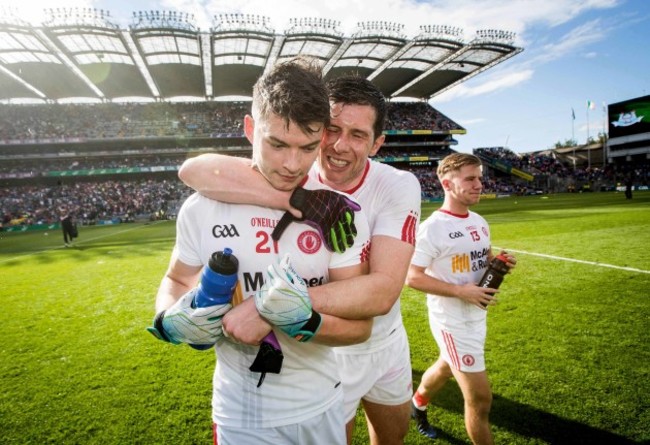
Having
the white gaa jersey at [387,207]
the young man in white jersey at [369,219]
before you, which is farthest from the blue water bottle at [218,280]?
the white gaa jersey at [387,207]

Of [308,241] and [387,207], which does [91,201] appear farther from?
[308,241]

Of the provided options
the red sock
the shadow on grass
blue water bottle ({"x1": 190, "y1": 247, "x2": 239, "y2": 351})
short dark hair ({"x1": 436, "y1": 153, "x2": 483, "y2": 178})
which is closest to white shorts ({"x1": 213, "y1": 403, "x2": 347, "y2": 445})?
blue water bottle ({"x1": 190, "y1": 247, "x2": 239, "y2": 351})

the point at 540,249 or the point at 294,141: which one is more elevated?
the point at 294,141

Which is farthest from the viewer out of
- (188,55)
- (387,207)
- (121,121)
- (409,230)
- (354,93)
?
(121,121)

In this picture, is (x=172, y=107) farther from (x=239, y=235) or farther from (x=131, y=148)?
(x=239, y=235)

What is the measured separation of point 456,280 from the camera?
3.37 metres

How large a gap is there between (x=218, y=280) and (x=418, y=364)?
3.93 m

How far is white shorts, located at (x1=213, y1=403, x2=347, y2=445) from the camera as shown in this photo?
155 cm

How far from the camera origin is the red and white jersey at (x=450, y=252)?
334 centimetres

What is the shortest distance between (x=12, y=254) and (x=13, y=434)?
52.0ft

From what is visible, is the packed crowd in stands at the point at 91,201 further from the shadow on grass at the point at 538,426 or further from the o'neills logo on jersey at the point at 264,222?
the o'neills logo on jersey at the point at 264,222

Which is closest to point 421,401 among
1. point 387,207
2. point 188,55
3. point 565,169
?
point 387,207

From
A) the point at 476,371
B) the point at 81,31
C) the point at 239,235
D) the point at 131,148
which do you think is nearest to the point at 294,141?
the point at 239,235

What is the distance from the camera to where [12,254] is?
49.7 feet
